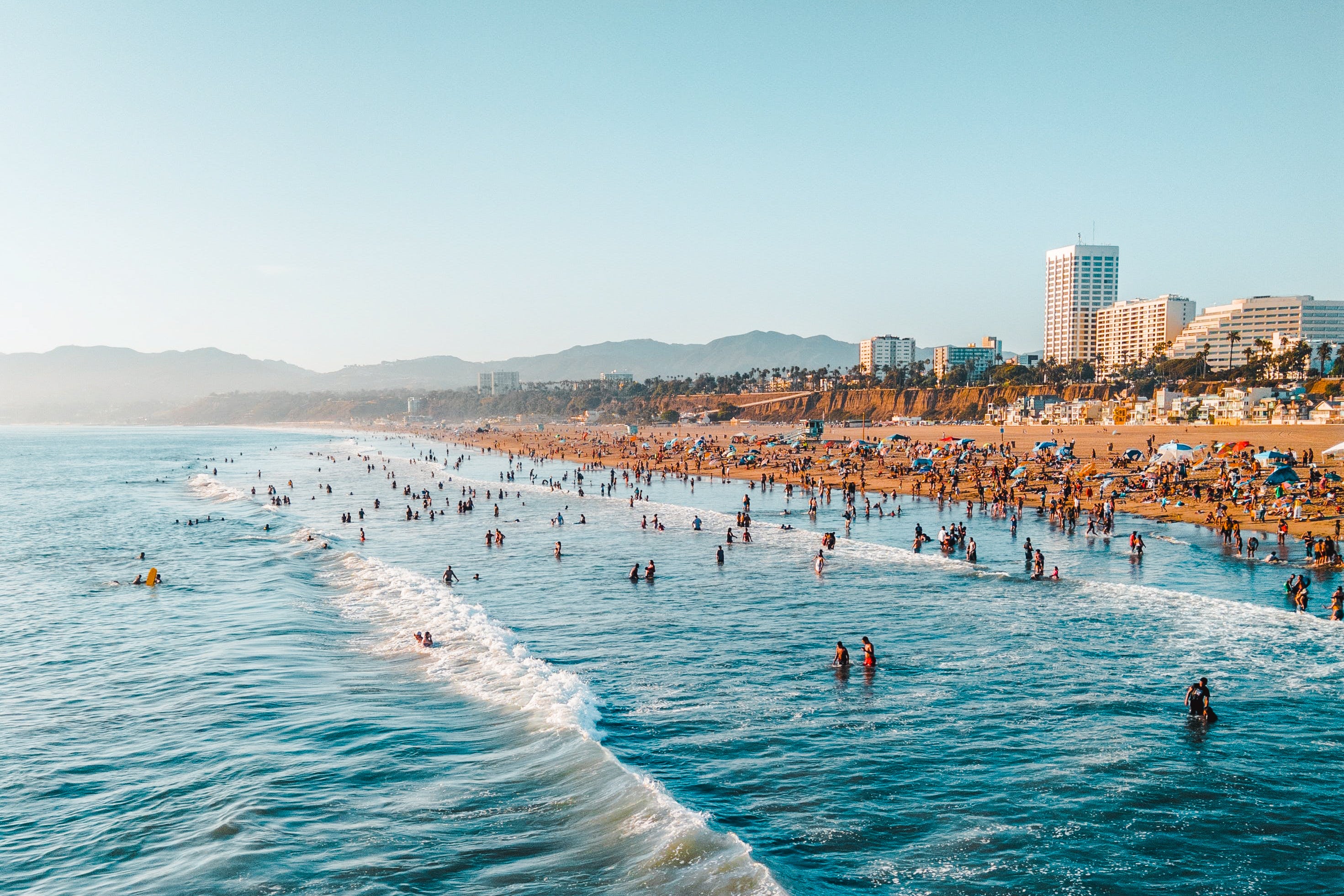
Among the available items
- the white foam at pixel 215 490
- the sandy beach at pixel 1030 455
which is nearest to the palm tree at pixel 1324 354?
the sandy beach at pixel 1030 455

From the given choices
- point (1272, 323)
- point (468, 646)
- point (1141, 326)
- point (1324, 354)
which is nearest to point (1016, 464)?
point (468, 646)

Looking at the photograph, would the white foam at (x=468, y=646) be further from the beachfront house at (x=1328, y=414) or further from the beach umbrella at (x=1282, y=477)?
the beachfront house at (x=1328, y=414)

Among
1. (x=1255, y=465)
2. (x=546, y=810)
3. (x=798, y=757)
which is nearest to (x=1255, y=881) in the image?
(x=798, y=757)

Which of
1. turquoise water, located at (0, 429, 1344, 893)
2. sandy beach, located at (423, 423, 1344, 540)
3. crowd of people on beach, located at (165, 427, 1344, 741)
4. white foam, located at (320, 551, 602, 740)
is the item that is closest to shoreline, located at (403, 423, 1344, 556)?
sandy beach, located at (423, 423, 1344, 540)

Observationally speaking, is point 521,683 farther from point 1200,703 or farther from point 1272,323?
point 1272,323

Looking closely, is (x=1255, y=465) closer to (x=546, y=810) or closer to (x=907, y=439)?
(x=907, y=439)

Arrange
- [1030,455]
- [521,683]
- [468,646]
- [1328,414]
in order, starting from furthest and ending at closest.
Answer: [1328,414]
[1030,455]
[468,646]
[521,683]
